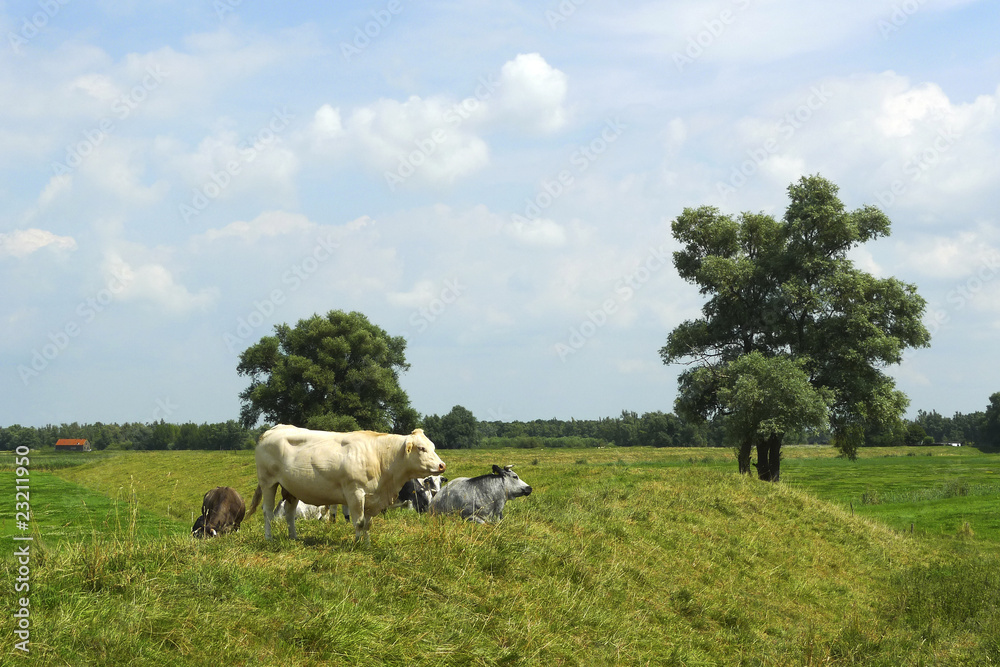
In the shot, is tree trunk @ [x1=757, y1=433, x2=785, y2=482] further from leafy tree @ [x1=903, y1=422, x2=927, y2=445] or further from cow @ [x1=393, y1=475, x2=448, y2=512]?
leafy tree @ [x1=903, y1=422, x2=927, y2=445]

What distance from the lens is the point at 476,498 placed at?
48.3ft

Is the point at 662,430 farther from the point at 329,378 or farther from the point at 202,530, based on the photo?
the point at 202,530

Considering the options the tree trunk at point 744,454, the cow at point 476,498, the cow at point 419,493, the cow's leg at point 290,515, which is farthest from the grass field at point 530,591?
the tree trunk at point 744,454

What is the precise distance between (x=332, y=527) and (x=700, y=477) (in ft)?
48.3

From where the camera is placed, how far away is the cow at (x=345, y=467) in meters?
10.3

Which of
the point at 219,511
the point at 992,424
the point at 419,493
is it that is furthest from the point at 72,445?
the point at 992,424

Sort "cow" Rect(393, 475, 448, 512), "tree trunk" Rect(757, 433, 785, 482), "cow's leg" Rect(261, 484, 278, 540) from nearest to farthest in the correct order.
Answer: "cow's leg" Rect(261, 484, 278, 540) < "cow" Rect(393, 475, 448, 512) < "tree trunk" Rect(757, 433, 785, 482)

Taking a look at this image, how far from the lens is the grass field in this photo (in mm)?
7316

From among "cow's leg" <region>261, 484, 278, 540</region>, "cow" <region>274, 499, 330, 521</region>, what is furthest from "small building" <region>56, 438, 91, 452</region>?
"cow's leg" <region>261, 484, 278, 540</region>

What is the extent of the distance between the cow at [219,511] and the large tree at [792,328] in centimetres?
2218

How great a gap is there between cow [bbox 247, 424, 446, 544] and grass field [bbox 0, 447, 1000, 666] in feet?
2.15

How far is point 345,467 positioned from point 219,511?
589 cm

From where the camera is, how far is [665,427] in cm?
14188

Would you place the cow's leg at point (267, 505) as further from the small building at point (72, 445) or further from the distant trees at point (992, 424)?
the distant trees at point (992, 424)
